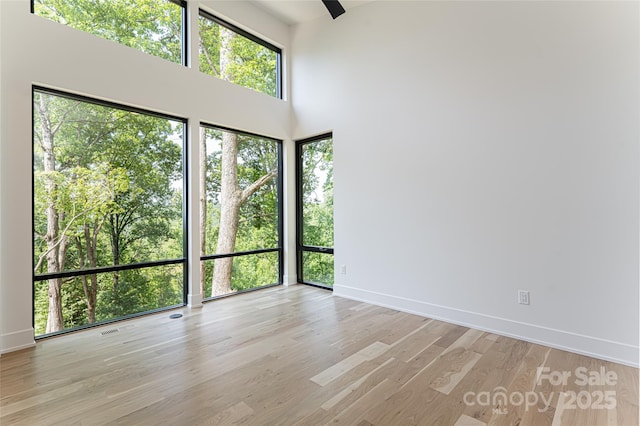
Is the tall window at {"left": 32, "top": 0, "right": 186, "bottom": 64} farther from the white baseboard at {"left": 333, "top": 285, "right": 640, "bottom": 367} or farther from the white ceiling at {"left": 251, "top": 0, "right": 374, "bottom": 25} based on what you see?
the white baseboard at {"left": 333, "top": 285, "right": 640, "bottom": 367}

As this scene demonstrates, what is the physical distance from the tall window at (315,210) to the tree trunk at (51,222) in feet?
9.90

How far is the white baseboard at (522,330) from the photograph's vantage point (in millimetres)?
2385

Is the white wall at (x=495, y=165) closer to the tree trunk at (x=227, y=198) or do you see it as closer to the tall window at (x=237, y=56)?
the tall window at (x=237, y=56)

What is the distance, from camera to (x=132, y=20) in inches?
135

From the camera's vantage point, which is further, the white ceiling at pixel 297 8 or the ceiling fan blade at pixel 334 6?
the white ceiling at pixel 297 8

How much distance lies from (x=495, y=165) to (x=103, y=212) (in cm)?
400

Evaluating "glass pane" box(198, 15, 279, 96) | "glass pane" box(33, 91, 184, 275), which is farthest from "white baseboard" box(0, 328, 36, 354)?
"glass pane" box(198, 15, 279, 96)

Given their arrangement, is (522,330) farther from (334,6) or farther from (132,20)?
(132,20)

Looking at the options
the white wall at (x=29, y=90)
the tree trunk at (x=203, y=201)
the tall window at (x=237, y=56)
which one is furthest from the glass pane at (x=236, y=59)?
the tree trunk at (x=203, y=201)

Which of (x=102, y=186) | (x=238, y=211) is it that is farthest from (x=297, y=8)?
(x=102, y=186)

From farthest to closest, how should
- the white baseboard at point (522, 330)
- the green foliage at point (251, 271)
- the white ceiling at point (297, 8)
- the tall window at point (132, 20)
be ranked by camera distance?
the white ceiling at point (297, 8) < the green foliage at point (251, 271) < the tall window at point (132, 20) < the white baseboard at point (522, 330)

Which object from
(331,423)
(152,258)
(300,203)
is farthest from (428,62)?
(152,258)

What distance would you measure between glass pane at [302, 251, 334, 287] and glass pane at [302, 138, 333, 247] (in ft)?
0.59

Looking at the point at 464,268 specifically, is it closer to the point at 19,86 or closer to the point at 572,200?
the point at 572,200
